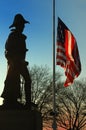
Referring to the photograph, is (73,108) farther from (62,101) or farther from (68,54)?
(68,54)

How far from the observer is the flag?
19.6 metres

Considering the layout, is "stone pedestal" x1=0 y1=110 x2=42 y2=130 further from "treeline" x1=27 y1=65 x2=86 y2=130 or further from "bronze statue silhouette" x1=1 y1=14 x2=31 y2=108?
"treeline" x1=27 y1=65 x2=86 y2=130

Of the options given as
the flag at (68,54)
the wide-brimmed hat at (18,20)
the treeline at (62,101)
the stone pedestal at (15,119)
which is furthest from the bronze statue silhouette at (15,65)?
the treeline at (62,101)

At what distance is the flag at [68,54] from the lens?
→ 1959cm

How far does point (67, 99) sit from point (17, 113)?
39965 mm

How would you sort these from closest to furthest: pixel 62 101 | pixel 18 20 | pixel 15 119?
pixel 15 119, pixel 18 20, pixel 62 101

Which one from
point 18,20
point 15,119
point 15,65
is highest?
point 18,20

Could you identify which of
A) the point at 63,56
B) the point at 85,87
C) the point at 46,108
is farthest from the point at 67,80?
the point at 85,87

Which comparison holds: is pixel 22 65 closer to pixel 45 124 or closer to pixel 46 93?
pixel 46 93

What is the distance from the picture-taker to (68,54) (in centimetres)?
1998

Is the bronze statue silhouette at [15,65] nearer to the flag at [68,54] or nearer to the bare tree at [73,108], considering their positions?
the flag at [68,54]

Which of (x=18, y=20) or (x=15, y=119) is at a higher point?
(x=18, y=20)

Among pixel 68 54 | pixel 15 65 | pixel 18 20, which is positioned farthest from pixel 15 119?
pixel 68 54

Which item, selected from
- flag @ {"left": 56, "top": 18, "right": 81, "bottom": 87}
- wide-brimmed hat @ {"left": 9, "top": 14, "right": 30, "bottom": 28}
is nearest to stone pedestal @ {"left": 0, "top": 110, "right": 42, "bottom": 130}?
wide-brimmed hat @ {"left": 9, "top": 14, "right": 30, "bottom": 28}
